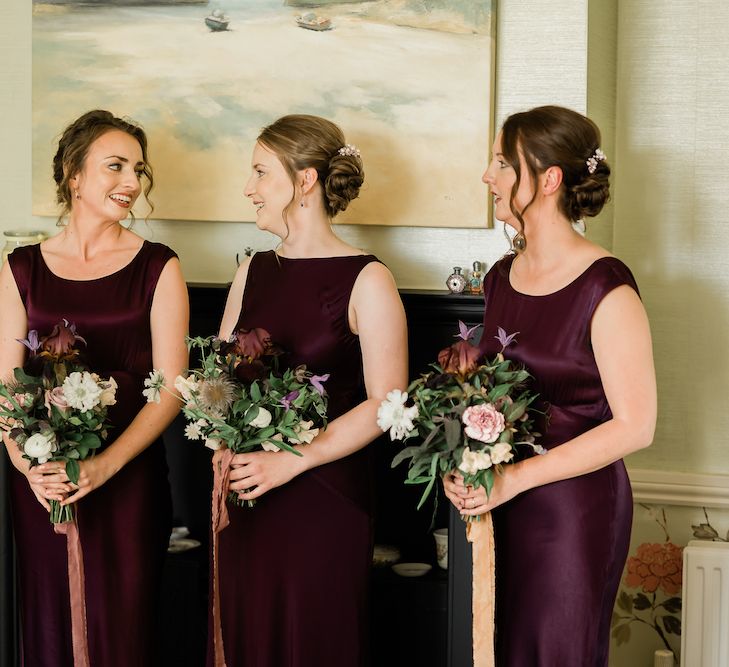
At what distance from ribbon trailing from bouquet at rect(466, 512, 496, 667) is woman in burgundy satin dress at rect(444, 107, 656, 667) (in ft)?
0.23

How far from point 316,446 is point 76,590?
78cm

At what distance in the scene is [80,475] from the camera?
2.62 m

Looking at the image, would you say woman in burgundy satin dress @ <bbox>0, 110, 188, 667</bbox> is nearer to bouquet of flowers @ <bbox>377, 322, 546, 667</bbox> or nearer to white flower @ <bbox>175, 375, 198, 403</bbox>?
white flower @ <bbox>175, 375, 198, 403</bbox>

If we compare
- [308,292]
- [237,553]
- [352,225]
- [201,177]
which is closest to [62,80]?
[201,177]

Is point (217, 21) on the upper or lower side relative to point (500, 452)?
upper

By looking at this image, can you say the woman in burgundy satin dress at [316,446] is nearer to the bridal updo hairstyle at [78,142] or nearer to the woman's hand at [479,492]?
the woman's hand at [479,492]

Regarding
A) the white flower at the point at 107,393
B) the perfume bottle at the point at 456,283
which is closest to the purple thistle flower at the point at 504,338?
the perfume bottle at the point at 456,283

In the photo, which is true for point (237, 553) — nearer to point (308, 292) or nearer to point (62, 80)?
point (308, 292)

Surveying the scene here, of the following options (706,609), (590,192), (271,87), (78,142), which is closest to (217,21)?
(271,87)

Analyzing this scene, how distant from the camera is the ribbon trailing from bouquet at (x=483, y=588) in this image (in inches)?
92.8

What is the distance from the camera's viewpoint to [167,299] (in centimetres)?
279

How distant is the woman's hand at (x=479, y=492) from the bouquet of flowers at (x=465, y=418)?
31 mm

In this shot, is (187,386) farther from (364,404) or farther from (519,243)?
(519,243)

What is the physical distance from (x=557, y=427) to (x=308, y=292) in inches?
29.6
